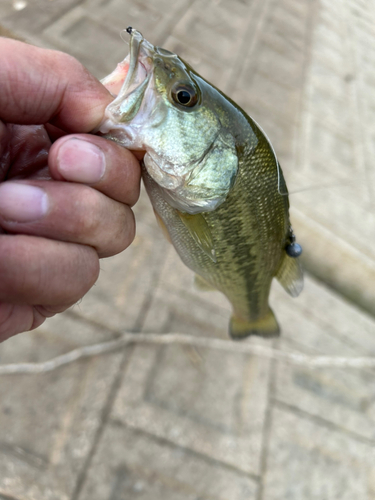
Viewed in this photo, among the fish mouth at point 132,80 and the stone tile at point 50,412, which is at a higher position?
the fish mouth at point 132,80

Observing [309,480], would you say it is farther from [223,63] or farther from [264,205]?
[223,63]

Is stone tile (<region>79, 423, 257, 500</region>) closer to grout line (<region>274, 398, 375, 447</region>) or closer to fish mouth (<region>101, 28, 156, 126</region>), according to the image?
grout line (<region>274, 398, 375, 447</region>)

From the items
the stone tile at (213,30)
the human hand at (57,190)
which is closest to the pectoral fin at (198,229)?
the human hand at (57,190)

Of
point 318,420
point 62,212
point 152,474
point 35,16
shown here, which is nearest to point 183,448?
point 152,474

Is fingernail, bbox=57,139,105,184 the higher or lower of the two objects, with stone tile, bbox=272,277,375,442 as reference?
higher

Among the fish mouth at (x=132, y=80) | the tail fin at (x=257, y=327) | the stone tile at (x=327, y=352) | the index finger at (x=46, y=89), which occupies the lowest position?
the stone tile at (x=327, y=352)

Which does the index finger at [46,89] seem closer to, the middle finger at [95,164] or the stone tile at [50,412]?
the middle finger at [95,164]

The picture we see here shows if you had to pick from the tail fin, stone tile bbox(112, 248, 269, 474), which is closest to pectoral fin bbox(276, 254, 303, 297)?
the tail fin

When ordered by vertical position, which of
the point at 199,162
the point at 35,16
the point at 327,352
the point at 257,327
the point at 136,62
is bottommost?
the point at 327,352

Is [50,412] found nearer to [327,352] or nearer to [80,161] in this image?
[80,161]
